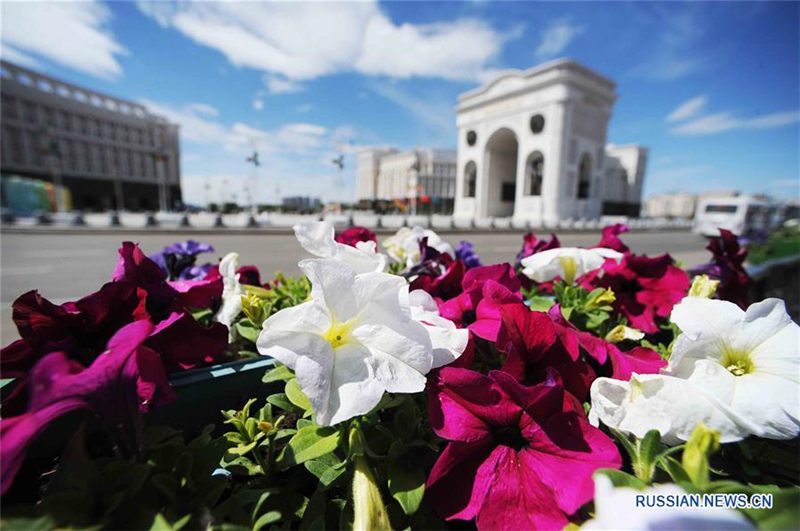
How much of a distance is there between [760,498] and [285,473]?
0.65m

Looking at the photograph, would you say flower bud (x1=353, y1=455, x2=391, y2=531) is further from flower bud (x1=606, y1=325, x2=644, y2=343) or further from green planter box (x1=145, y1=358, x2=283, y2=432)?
flower bud (x1=606, y1=325, x2=644, y2=343)

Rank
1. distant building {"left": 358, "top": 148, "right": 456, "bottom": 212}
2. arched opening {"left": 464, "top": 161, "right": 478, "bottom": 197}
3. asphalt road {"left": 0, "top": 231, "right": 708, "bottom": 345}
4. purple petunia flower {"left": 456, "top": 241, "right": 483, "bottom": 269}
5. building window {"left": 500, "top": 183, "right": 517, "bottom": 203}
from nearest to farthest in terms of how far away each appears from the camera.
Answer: purple petunia flower {"left": 456, "top": 241, "right": 483, "bottom": 269}, asphalt road {"left": 0, "top": 231, "right": 708, "bottom": 345}, arched opening {"left": 464, "top": 161, "right": 478, "bottom": 197}, building window {"left": 500, "top": 183, "right": 517, "bottom": 203}, distant building {"left": 358, "top": 148, "right": 456, "bottom": 212}

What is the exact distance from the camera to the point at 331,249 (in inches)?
32.0

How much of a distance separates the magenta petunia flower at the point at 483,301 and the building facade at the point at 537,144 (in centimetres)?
2745

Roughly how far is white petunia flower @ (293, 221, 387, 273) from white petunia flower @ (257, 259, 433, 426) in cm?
23

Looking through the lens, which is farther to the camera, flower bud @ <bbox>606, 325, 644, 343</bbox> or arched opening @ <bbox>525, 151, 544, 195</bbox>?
arched opening @ <bbox>525, 151, 544, 195</bbox>

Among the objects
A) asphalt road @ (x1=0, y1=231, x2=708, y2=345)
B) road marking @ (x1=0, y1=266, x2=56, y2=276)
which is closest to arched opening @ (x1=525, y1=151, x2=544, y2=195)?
asphalt road @ (x1=0, y1=231, x2=708, y2=345)

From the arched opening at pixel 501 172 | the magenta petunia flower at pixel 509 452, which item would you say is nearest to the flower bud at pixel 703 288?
the magenta petunia flower at pixel 509 452

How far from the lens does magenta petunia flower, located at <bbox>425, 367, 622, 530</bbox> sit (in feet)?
1.62

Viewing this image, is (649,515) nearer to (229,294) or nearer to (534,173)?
(229,294)

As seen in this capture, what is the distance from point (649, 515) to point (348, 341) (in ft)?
1.27

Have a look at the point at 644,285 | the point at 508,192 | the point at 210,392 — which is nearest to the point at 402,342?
the point at 210,392

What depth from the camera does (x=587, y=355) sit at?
78 centimetres

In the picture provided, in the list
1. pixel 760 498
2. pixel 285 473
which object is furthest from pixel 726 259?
pixel 285 473
